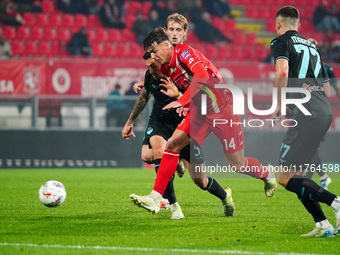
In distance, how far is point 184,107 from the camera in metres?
6.05

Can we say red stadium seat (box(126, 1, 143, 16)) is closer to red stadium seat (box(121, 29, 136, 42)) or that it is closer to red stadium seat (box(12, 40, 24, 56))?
red stadium seat (box(121, 29, 136, 42))

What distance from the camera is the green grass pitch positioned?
191 inches

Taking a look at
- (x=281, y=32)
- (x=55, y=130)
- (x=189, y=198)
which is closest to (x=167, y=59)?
(x=281, y=32)

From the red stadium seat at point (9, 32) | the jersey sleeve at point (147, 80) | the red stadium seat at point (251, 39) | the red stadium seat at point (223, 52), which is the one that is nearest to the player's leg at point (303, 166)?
the jersey sleeve at point (147, 80)

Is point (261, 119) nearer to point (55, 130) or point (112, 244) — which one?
point (55, 130)

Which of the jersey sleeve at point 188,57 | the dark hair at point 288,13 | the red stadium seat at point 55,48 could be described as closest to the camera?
the dark hair at point 288,13

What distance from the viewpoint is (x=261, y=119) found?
16.4 m

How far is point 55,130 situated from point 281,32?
32.4 feet

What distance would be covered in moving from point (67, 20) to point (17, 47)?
234 centimetres

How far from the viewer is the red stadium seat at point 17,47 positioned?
1844cm

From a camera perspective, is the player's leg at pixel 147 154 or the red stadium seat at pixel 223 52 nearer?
the player's leg at pixel 147 154

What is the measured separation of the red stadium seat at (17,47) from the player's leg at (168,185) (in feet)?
40.2

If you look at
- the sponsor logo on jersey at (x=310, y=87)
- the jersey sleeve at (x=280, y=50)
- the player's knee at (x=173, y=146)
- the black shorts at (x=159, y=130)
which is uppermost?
the jersey sleeve at (x=280, y=50)

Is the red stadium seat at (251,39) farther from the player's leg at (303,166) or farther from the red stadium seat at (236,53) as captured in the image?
the player's leg at (303,166)
